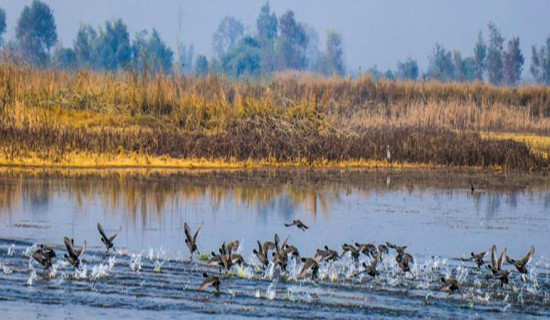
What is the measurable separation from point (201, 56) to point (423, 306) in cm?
11711

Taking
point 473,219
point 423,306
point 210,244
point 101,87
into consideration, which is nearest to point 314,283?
point 423,306

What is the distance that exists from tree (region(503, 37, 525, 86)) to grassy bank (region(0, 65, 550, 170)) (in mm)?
74317

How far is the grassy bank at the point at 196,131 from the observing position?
70.6 feet

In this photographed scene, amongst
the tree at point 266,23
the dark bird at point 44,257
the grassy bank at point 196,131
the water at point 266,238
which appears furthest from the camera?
the tree at point 266,23

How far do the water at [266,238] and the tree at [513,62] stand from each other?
83.5 metres

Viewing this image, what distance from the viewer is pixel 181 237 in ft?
40.9

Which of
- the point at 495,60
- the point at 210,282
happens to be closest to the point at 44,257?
the point at 210,282

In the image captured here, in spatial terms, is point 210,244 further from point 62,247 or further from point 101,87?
point 101,87

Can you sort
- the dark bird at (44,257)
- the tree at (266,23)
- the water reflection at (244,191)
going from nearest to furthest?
the dark bird at (44,257) → the water reflection at (244,191) → the tree at (266,23)

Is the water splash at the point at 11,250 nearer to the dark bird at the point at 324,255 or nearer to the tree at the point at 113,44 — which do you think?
the dark bird at the point at 324,255

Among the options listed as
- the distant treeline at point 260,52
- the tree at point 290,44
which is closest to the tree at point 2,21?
the distant treeline at point 260,52

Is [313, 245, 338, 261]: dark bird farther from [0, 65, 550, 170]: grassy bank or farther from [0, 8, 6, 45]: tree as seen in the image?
[0, 8, 6, 45]: tree

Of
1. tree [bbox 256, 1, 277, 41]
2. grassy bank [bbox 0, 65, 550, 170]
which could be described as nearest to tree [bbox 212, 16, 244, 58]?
tree [bbox 256, 1, 277, 41]

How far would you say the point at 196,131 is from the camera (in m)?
24.4
